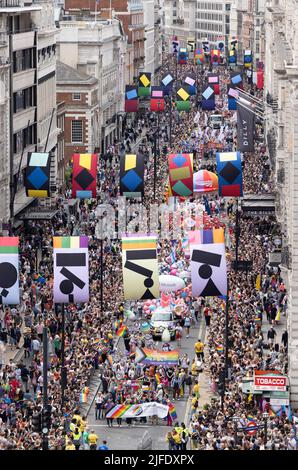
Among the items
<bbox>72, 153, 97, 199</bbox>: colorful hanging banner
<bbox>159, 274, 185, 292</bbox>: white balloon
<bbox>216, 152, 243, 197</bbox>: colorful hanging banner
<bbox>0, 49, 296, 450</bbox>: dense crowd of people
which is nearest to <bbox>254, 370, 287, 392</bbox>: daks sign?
<bbox>0, 49, 296, 450</bbox>: dense crowd of people

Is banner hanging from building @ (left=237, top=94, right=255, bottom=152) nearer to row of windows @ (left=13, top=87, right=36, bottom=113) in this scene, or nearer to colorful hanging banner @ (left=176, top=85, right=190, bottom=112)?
row of windows @ (left=13, top=87, right=36, bottom=113)

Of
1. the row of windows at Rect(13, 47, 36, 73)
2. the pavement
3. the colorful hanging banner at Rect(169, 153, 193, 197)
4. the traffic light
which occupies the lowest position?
the pavement

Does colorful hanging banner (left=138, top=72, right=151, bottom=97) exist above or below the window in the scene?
below

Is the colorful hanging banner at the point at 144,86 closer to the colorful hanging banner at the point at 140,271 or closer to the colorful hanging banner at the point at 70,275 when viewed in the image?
the colorful hanging banner at the point at 140,271

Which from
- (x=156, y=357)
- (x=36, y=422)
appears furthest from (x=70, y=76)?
(x=36, y=422)

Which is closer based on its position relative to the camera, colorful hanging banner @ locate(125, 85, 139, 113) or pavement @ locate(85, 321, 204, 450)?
pavement @ locate(85, 321, 204, 450)
